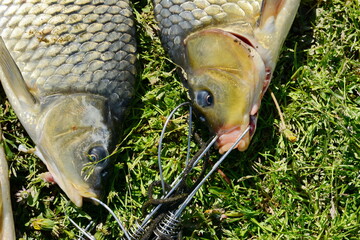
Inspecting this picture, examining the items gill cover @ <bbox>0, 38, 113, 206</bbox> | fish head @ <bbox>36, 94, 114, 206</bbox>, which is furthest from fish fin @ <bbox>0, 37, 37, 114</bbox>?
fish head @ <bbox>36, 94, 114, 206</bbox>

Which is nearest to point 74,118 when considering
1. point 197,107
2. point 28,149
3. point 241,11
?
point 28,149

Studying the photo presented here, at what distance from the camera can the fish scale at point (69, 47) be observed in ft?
10.8

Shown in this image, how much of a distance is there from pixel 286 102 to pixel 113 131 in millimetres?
1067

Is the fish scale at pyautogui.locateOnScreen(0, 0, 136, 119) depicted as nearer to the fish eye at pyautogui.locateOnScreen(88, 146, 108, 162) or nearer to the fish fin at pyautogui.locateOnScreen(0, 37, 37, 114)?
the fish fin at pyautogui.locateOnScreen(0, 37, 37, 114)

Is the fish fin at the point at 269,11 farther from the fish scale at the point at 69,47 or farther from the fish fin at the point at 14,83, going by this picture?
the fish fin at the point at 14,83

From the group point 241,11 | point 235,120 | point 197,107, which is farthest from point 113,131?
point 241,11

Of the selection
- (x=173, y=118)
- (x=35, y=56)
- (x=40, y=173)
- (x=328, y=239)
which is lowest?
(x=328, y=239)

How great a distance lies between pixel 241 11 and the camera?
3.16 metres

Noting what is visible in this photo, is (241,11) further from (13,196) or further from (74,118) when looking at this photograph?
(13,196)

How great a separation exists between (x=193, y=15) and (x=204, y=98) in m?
0.47

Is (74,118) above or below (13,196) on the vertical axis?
above

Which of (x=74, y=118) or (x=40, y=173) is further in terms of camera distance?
(x=40, y=173)

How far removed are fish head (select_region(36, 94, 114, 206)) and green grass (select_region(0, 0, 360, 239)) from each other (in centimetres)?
20

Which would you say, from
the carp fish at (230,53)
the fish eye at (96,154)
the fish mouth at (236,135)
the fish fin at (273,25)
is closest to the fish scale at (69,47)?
the fish eye at (96,154)
